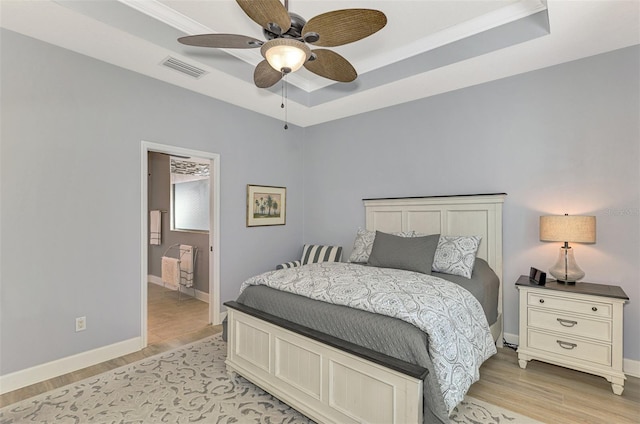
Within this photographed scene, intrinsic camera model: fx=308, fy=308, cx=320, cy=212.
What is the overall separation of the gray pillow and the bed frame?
0.77 m

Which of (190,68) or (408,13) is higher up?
(408,13)

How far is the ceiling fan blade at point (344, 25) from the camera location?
1.61m

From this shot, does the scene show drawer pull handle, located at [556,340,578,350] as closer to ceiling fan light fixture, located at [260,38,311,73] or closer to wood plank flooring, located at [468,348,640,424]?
wood plank flooring, located at [468,348,640,424]

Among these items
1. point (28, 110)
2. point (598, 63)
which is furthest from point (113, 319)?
point (598, 63)

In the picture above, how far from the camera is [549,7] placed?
2.07m

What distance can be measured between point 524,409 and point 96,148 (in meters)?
3.99

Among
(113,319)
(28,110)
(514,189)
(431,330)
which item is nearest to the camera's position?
(431,330)

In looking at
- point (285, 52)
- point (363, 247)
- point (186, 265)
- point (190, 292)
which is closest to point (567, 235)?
point (363, 247)

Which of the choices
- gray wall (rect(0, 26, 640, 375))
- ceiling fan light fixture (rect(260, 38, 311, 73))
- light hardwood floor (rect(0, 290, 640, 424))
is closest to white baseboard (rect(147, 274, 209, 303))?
gray wall (rect(0, 26, 640, 375))

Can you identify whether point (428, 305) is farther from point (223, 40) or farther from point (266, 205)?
point (266, 205)

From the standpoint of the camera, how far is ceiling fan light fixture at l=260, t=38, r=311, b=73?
1.75 m

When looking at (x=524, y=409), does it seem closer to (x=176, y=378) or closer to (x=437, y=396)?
(x=437, y=396)

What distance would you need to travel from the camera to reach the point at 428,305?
187 cm

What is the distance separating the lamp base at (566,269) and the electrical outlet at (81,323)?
4.14 m
